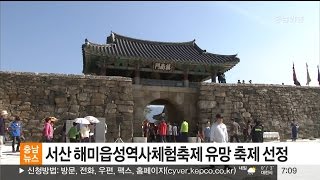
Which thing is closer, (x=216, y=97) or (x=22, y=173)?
(x=22, y=173)

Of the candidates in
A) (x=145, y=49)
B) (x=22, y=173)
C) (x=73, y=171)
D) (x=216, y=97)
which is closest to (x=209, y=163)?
(x=73, y=171)

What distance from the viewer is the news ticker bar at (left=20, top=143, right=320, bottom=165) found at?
750 centimetres

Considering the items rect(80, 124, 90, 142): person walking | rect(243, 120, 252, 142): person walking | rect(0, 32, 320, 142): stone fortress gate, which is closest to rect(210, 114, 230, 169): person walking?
rect(80, 124, 90, 142): person walking

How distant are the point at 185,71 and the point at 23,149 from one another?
14425mm

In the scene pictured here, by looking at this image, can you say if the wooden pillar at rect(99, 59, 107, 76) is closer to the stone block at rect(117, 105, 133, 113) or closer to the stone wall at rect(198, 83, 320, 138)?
the stone block at rect(117, 105, 133, 113)

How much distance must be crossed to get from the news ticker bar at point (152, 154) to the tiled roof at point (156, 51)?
1209cm

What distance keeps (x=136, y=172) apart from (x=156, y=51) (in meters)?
16.3

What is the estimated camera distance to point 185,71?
21.4m

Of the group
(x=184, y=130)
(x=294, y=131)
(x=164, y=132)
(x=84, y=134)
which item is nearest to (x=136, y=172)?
(x=84, y=134)

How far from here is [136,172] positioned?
7.07 meters

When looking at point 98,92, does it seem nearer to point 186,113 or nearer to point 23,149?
point 186,113

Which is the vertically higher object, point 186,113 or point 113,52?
point 113,52

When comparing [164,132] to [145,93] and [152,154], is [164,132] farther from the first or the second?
[152,154]

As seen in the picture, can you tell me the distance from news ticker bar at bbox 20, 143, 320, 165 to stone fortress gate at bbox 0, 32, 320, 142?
945cm
